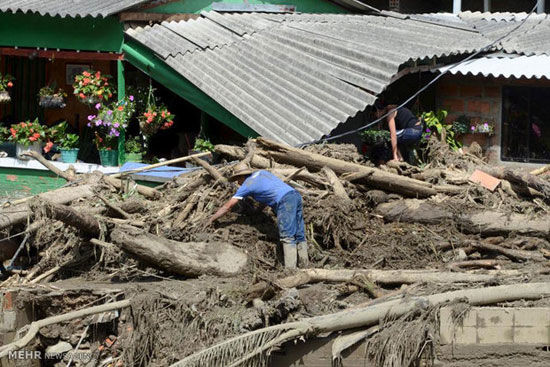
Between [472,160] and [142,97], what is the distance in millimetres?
5410

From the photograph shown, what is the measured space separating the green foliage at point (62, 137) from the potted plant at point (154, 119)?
53.7 inches

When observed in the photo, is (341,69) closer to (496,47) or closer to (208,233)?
(496,47)

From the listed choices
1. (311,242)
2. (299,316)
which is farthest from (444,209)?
(299,316)

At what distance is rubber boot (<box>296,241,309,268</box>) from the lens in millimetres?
11797

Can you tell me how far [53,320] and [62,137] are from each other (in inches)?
294

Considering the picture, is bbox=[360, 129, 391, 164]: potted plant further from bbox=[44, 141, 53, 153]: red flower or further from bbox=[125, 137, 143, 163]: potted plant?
bbox=[44, 141, 53, 153]: red flower

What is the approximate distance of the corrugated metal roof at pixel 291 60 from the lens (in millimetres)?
15172

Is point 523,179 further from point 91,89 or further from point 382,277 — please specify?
point 91,89

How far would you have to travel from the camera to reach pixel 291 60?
1680 centimetres

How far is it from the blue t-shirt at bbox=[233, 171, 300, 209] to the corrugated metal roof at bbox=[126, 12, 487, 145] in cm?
261

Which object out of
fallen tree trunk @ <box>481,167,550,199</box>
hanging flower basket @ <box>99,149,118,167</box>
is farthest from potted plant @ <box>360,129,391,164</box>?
hanging flower basket @ <box>99,149,118,167</box>

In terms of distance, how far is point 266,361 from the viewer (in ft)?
32.3

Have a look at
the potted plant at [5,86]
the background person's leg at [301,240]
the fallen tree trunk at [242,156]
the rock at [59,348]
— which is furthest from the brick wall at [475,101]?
the rock at [59,348]

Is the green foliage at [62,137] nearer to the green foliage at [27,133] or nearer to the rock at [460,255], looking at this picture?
the green foliage at [27,133]
